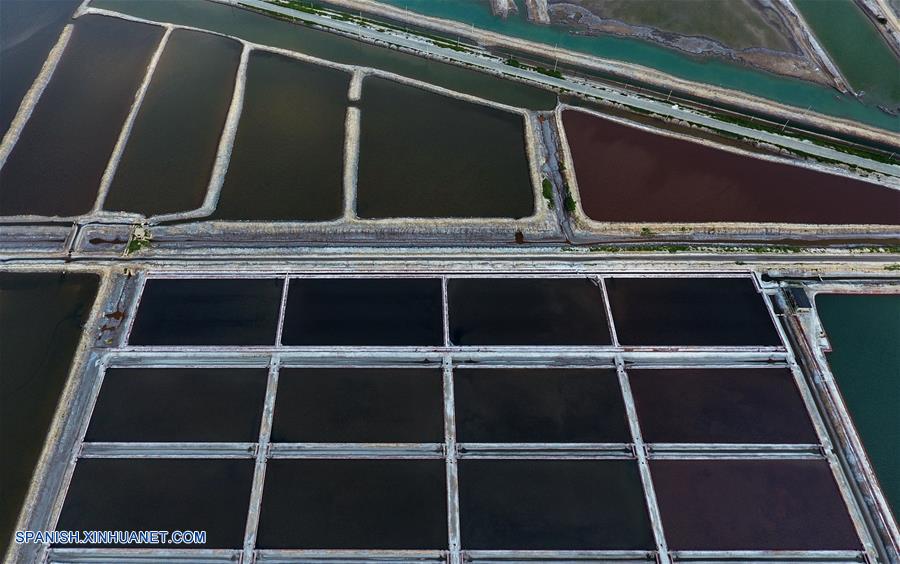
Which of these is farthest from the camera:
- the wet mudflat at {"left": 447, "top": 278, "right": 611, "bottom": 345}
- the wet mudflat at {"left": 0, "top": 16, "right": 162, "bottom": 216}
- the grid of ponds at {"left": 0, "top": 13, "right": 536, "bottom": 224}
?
the wet mudflat at {"left": 0, "top": 16, "right": 162, "bottom": 216}

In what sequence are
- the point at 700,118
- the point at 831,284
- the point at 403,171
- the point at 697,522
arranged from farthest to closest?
the point at 700,118 → the point at 403,171 → the point at 831,284 → the point at 697,522

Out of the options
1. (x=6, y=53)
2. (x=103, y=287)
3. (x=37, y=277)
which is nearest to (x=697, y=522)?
(x=103, y=287)

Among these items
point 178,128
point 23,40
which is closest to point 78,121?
point 178,128

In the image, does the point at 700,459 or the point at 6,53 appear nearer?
the point at 700,459

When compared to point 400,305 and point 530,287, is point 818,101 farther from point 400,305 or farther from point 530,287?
point 400,305

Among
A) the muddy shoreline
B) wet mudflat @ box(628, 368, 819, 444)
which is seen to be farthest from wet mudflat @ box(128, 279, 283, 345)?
the muddy shoreline

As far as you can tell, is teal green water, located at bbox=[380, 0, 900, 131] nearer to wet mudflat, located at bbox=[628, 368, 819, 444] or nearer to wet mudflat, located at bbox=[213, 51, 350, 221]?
wet mudflat, located at bbox=[213, 51, 350, 221]

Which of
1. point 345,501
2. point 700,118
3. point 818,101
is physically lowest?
point 345,501
